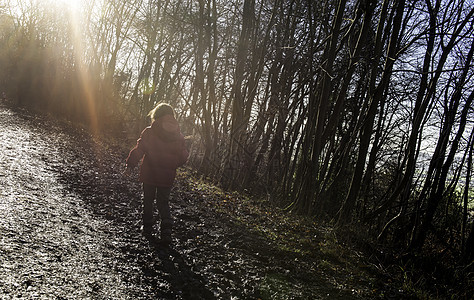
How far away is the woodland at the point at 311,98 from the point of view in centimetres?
742

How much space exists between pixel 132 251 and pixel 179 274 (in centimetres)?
79

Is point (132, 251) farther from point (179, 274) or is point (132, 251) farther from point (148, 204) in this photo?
point (148, 204)

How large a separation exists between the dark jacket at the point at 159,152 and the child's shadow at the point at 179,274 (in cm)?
91

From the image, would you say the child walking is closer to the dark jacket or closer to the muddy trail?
the dark jacket

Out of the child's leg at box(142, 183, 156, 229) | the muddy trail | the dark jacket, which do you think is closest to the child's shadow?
the muddy trail

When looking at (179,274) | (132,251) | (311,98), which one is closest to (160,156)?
(132,251)

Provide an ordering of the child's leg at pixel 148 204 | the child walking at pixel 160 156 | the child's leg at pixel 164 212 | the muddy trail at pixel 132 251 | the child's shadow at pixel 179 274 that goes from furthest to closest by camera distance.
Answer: the child's leg at pixel 148 204 → the child walking at pixel 160 156 → the child's leg at pixel 164 212 → the child's shadow at pixel 179 274 → the muddy trail at pixel 132 251

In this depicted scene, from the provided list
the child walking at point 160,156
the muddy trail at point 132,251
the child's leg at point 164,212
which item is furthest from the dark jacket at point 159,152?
the muddy trail at point 132,251

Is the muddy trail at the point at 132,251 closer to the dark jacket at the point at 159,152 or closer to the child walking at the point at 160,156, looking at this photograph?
the child walking at the point at 160,156

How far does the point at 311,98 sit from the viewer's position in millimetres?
8930

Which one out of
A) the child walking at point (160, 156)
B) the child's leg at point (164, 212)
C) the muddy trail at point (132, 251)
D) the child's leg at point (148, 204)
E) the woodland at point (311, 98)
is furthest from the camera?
the woodland at point (311, 98)

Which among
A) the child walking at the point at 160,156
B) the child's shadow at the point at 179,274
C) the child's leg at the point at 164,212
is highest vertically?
the child walking at the point at 160,156

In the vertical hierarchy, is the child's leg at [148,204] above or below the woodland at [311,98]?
below

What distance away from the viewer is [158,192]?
5.19 meters
